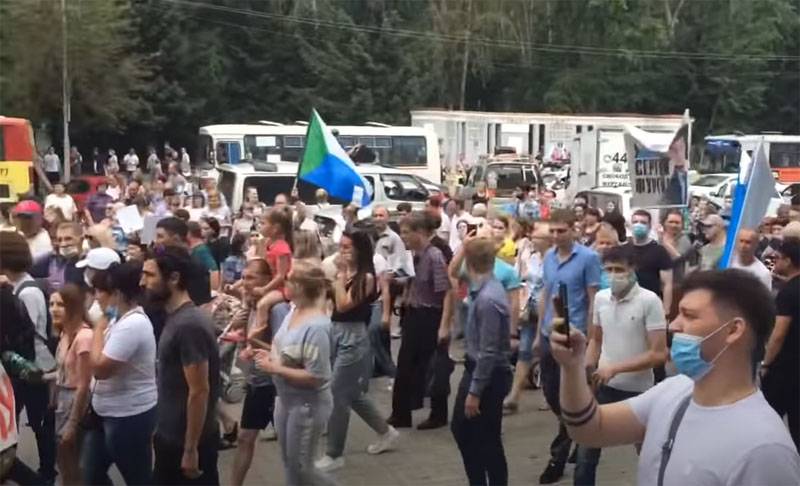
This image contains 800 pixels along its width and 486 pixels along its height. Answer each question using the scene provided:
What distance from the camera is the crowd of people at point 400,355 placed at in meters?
3.02

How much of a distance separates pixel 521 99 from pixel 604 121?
862 inches

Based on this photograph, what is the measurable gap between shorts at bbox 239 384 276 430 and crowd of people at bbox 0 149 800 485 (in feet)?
0.04

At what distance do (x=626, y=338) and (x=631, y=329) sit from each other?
5 centimetres

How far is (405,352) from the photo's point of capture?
8.83 meters

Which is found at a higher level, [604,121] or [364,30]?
[364,30]

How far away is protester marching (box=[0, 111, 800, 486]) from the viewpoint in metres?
3.03

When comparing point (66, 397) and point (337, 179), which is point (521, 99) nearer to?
point (337, 179)

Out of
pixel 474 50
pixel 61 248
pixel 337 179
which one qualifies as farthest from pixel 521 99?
pixel 61 248

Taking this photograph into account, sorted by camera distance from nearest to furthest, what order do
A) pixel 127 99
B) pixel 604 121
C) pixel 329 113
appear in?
pixel 604 121, pixel 127 99, pixel 329 113

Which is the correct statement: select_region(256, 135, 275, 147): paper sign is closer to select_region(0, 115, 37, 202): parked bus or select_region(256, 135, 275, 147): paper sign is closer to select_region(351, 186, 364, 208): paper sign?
select_region(0, 115, 37, 202): parked bus

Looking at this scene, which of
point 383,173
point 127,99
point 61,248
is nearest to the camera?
point 61,248

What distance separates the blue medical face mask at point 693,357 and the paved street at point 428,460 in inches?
180

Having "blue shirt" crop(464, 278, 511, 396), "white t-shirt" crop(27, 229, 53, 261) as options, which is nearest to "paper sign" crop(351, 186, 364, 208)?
"white t-shirt" crop(27, 229, 53, 261)

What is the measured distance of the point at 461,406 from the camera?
6.28 meters
